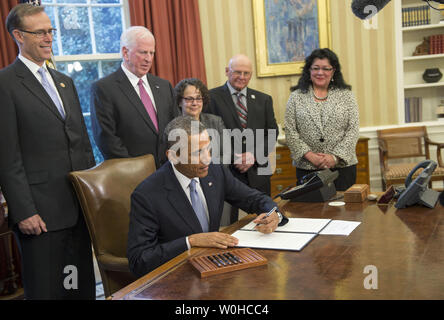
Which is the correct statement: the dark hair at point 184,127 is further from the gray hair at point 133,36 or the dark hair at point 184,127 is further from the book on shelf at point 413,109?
the book on shelf at point 413,109

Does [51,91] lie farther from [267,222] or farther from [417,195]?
[417,195]

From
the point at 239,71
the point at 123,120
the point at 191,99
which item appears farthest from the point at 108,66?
the point at 123,120

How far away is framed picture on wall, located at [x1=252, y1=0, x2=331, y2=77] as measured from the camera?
18.6ft

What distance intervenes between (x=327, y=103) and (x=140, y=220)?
2099mm

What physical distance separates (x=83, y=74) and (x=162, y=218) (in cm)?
325

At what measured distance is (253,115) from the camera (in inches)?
156

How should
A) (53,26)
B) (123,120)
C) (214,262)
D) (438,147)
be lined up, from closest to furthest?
(214,262)
(123,120)
(53,26)
(438,147)

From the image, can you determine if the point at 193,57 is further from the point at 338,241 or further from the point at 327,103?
the point at 338,241

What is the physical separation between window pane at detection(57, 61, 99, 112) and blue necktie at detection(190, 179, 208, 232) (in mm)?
3036

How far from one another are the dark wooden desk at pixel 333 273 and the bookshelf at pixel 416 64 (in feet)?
13.1

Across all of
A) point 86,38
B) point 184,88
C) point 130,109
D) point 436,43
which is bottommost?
point 130,109

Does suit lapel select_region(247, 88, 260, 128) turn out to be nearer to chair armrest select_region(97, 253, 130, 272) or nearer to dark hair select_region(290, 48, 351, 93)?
dark hair select_region(290, 48, 351, 93)

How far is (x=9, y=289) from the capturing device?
154 inches

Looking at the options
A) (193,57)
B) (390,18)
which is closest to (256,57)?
(193,57)
